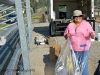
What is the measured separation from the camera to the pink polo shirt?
4.56 meters

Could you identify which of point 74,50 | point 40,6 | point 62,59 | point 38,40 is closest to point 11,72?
point 62,59

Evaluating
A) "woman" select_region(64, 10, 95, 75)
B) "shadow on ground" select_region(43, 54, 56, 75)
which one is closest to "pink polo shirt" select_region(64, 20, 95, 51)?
"woman" select_region(64, 10, 95, 75)

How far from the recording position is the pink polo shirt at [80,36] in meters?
4.56

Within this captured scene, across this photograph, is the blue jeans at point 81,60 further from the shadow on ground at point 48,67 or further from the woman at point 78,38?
the shadow on ground at point 48,67

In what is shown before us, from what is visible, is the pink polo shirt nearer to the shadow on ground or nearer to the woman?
the woman

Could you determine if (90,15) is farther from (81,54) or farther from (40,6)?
(40,6)

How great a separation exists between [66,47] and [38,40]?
5358mm

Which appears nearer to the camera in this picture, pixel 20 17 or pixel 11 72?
pixel 11 72

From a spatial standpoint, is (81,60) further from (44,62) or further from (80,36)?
(44,62)

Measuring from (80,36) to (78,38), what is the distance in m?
0.06

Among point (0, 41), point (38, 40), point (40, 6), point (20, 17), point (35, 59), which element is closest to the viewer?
point (0, 41)

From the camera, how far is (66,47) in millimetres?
4488

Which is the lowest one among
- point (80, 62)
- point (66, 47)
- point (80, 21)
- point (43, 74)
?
point (43, 74)

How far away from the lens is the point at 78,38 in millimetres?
4621
